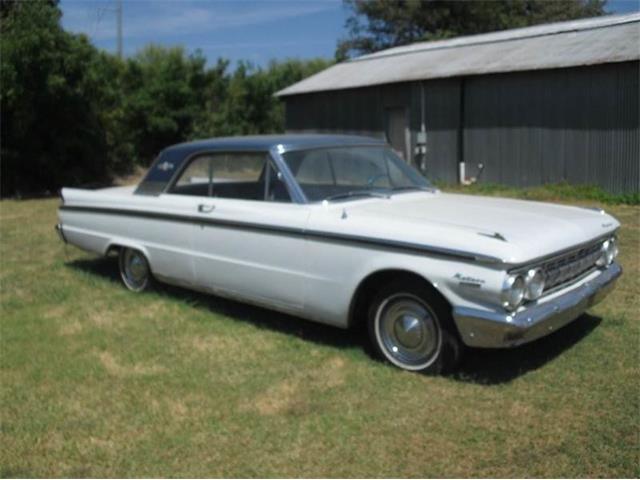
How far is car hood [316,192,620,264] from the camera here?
3.98 m

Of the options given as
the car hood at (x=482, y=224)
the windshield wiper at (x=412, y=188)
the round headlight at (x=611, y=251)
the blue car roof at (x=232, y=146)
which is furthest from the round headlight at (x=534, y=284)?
the blue car roof at (x=232, y=146)

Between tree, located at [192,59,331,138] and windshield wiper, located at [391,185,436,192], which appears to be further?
tree, located at [192,59,331,138]

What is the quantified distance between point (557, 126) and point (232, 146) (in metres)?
9.28

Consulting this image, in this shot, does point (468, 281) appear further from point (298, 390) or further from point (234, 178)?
point (234, 178)

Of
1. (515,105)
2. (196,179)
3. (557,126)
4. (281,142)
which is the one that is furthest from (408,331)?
(515,105)

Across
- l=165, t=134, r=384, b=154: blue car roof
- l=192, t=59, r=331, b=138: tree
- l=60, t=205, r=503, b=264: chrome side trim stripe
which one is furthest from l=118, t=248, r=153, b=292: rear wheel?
l=192, t=59, r=331, b=138: tree

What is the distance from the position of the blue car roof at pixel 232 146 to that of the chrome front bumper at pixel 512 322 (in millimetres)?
1968

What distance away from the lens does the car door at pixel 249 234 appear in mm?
4895

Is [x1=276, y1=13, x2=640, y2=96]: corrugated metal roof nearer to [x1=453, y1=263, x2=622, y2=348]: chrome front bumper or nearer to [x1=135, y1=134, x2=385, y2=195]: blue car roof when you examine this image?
[x1=135, y1=134, x2=385, y2=195]: blue car roof

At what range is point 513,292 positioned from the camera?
3.88 metres

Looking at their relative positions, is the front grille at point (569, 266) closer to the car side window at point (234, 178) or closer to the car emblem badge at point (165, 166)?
the car side window at point (234, 178)

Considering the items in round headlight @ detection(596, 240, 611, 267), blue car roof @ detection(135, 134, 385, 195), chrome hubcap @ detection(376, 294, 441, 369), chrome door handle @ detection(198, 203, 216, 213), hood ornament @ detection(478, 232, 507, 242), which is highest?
blue car roof @ detection(135, 134, 385, 195)

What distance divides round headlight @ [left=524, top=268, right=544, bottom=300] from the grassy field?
1.74ft

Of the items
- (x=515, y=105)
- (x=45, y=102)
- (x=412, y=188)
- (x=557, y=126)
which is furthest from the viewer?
(x=45, y=102)
